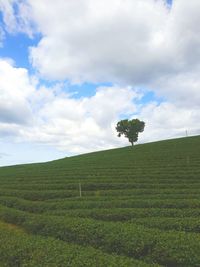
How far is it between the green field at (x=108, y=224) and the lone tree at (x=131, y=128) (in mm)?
50803

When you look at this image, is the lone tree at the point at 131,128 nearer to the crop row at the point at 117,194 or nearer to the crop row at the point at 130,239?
the crop row at the point at 117,194

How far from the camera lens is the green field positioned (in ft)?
39.8

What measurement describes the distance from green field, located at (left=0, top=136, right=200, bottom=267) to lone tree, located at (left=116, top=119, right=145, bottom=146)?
167ft

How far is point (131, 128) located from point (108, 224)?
71051 millimetres

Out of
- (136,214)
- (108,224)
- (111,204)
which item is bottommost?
(108,224)

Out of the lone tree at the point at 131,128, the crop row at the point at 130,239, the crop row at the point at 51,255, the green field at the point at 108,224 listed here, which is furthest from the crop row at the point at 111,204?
the lone tree at the point at 131,128

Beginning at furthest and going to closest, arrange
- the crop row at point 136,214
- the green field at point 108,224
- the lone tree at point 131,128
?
the lone tree at point 131,128 → the crop row at point 136,214 → the green field at point 108,224

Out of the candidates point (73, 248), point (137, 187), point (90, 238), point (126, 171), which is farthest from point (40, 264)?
point (126, 171)

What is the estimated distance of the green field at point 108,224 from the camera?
12.1 m

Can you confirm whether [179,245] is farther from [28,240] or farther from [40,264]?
[28,240]

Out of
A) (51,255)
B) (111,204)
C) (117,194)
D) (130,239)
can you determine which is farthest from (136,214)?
Answer: (117,194)

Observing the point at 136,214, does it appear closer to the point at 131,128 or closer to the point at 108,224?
the point at 108,224

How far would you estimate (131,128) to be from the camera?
284 ft

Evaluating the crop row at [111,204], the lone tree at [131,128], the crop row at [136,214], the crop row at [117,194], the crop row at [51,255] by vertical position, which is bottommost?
the crop row at [51,255]
